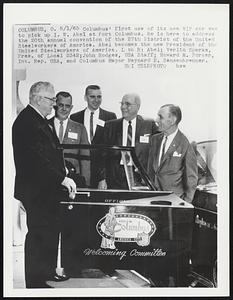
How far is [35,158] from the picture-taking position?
2.88 ft

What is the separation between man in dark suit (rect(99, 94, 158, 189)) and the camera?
2.88ft

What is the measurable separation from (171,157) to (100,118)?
0.19 m

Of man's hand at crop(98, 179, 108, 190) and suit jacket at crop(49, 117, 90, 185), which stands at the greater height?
suit jacket at crop(49, 117, 90, 185)

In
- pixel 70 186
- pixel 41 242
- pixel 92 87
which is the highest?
pixel 92 87

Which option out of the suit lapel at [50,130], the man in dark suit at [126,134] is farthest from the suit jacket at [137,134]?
the suit lapel at [50,130]

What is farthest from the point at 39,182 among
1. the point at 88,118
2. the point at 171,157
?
the point at 171,157

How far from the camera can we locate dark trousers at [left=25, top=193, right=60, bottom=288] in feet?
2.88

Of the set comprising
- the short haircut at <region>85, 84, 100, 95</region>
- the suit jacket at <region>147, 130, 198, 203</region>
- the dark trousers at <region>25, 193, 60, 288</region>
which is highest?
the short haircut at <region>85, 84, 100, 95</region>

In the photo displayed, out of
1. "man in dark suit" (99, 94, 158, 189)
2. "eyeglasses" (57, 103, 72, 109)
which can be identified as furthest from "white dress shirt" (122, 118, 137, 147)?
"eyeglasses" (57, 103, 72, 109)

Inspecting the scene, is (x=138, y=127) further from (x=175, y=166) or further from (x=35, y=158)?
(x=35, y=158)

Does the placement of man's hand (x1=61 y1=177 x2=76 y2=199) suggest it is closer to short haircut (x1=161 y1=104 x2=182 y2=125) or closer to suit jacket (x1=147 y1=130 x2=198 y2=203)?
suit jacket (x1=147 y1=130 x2=198 y2=203)

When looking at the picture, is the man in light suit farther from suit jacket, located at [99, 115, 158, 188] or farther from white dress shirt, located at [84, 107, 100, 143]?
white dress shirt, located at [84, 107, 100, 143]

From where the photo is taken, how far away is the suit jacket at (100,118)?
0.89 m

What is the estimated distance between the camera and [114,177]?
0.88 meters
